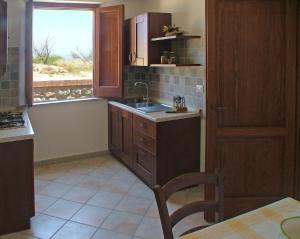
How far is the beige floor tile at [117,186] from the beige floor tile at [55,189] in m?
0.44

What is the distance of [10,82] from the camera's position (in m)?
4.29

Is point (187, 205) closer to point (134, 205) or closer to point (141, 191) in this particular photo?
point (134, 205)

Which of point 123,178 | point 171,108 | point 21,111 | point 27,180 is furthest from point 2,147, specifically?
point 171,108

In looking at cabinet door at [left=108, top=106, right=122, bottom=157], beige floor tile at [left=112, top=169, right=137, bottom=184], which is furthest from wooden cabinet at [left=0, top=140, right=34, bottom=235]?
cabinet door at [left=108, top=106, right=122, bottom=157]

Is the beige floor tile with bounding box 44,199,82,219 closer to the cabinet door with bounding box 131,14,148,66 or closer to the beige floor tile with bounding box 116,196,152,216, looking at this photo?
the beige floor tile with bounding box 116,196,152,216

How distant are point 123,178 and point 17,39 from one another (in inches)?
84.5

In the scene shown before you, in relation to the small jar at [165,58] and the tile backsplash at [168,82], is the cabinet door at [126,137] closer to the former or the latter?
the tile backsplash at [168,82]

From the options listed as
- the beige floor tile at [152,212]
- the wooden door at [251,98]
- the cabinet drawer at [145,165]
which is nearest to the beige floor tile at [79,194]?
the cabinet drawer at [145,165]

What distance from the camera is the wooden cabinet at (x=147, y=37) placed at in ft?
14.0

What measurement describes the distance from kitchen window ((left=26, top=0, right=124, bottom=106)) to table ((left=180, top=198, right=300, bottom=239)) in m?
3.47

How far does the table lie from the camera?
1.39m

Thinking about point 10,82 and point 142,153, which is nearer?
point 142,153

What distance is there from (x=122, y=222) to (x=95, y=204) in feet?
1.62

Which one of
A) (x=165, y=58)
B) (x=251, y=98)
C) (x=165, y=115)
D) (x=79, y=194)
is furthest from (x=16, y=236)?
(x=165, y=58)
